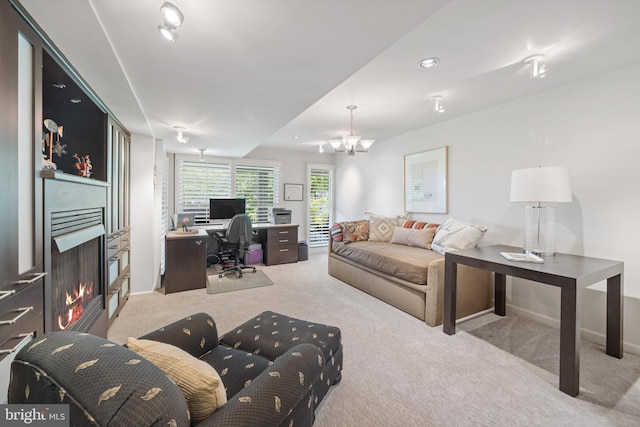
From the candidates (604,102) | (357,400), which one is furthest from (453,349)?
(604,102)

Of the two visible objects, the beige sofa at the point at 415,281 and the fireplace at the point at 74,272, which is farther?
the beige sofa at the point at 415,281

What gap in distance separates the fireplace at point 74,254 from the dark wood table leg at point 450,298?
9.37 feet

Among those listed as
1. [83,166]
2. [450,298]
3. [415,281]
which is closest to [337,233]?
[415,281]

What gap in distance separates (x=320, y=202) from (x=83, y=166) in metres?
4.57

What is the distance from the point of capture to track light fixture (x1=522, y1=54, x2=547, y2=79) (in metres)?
2.03

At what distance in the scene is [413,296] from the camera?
9.42 feet

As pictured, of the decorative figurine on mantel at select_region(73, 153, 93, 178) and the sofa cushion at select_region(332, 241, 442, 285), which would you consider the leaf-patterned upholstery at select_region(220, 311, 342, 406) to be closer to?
the sofa cushion at select_region(332, 241, 442, 285)

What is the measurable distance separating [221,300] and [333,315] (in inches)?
58.1

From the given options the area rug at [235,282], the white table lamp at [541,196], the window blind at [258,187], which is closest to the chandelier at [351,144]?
the white table lamp at [541,196]

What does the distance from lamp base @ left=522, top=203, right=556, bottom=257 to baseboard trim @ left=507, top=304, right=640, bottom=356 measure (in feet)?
2.49

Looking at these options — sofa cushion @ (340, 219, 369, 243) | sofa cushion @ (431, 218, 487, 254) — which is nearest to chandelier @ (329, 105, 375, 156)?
sofa cushion @ (340, 219, 369, 243)

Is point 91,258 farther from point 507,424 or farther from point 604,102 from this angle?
point 604,102

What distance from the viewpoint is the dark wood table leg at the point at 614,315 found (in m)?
2.08

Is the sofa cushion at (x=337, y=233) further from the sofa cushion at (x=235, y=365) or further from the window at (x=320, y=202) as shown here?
the sofa cushion at (x=235, y=365)
